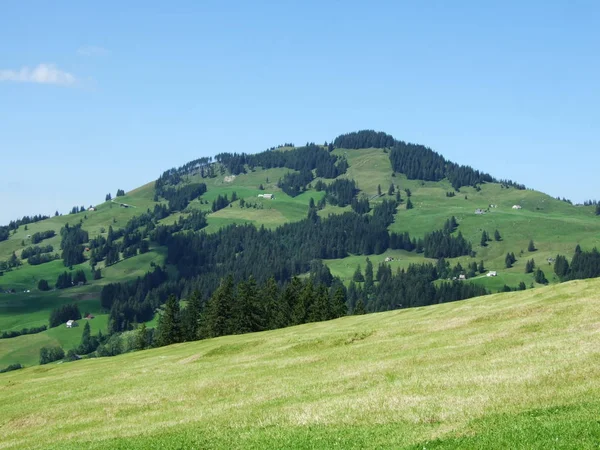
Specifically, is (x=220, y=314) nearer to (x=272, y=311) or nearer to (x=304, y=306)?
(x=272, y=311)

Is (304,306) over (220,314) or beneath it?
over

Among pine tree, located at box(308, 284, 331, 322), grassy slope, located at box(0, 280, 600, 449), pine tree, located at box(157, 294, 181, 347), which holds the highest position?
grassy slope, located at box(0, 280, 600, 449)

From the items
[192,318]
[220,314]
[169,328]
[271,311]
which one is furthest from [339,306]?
[169,328]

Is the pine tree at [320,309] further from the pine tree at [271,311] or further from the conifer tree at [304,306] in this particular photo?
the pine tree at [271,311]

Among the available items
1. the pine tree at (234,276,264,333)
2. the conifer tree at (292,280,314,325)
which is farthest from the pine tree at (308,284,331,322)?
the pine tree at (234,276,264,333)

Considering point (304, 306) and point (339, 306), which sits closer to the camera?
point (304, 306)

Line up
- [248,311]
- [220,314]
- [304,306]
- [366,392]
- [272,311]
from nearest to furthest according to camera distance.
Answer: [366,392], [220,314], [248,311], [304,306], [272,311]

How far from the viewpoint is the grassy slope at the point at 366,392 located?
27.5m

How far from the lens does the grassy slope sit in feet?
90.4

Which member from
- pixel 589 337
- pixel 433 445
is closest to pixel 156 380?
pixel 589 337

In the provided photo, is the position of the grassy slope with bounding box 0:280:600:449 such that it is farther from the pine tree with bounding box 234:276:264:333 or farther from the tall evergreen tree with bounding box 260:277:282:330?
the tall evergreen tree with bounding box 260:277:282:330

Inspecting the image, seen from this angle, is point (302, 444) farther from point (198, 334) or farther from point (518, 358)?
point (198, 334)

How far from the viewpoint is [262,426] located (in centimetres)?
3284

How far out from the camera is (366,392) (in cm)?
3806
